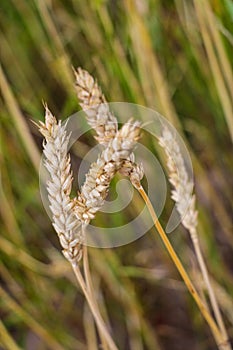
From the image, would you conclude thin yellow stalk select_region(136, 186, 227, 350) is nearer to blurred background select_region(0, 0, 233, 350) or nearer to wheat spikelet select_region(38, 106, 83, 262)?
wheat spikelet select_region(38, 106, 83, 262)

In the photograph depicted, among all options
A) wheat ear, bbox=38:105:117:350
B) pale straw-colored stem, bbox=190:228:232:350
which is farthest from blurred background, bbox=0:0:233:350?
wheat ear, bbox=38:105:117:350

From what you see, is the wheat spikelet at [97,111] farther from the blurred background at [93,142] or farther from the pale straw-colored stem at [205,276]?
the blurred background at [93,142]

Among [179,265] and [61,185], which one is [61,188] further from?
[179,265]

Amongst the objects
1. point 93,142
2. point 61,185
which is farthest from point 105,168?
point 93,142

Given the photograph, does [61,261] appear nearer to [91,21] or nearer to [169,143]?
A: [91,21]

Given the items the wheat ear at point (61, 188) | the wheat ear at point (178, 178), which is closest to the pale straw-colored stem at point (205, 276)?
the wheat ear at point (178, 178)
